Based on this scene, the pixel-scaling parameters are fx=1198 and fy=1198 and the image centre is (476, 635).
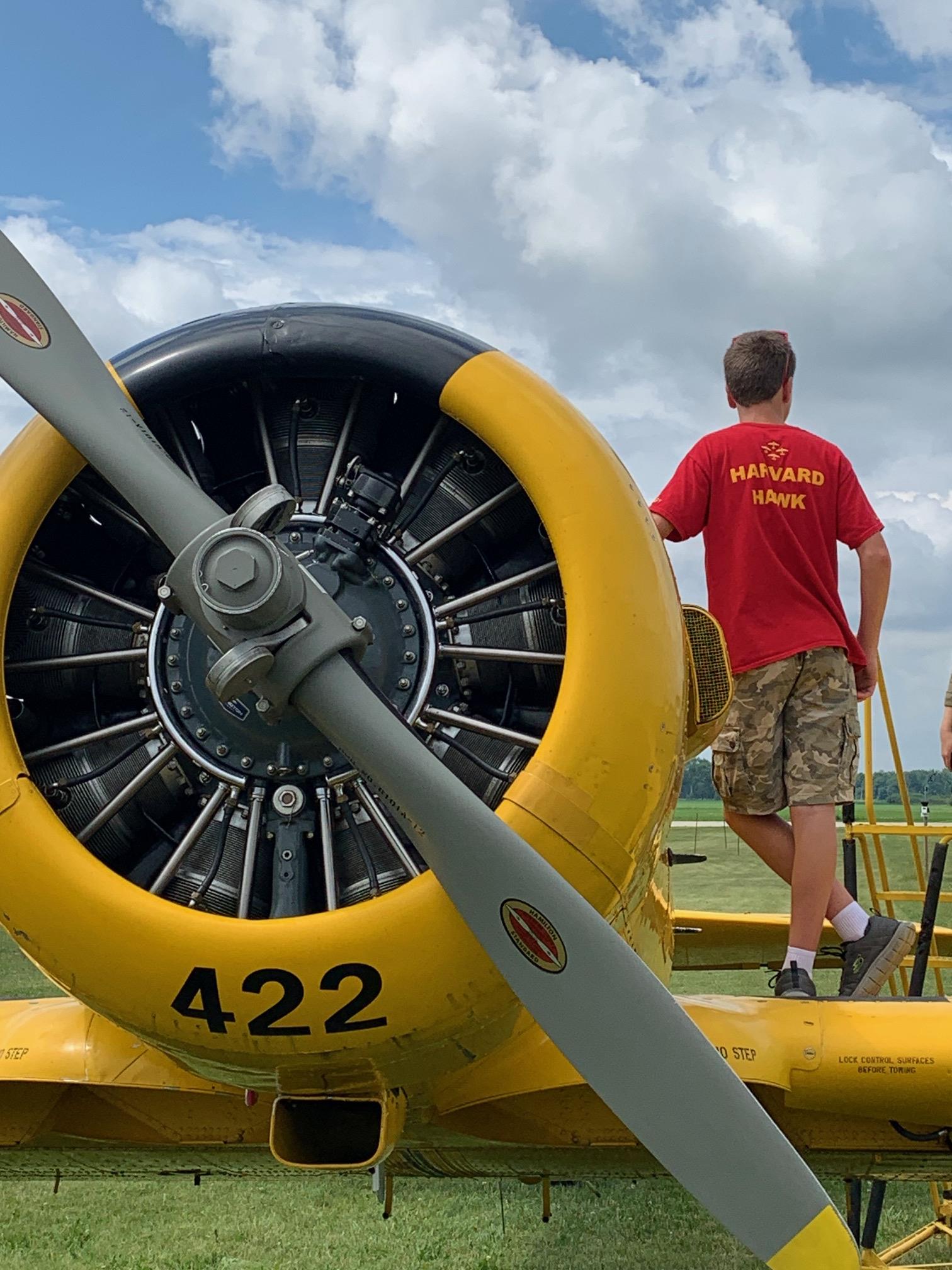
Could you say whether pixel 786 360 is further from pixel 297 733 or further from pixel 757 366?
pixel 297 733

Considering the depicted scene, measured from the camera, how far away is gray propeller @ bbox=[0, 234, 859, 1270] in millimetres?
2443

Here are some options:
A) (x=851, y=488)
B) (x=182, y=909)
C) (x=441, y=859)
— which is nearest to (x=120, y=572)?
(x=182, y=909)

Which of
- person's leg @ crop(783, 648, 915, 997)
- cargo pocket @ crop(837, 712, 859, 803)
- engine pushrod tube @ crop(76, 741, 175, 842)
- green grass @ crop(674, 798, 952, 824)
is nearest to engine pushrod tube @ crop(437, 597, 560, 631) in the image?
engine pushrod tube @ crop(76, 741, 175, 842)

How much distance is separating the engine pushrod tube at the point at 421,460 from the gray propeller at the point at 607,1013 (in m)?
0.58

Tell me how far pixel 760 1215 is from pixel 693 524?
205 centimetres

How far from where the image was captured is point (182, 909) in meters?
2.62

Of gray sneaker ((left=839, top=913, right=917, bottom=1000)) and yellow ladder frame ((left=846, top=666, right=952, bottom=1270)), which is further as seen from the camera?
yellow ladder frame ((left=846, top=666, right=952, bottom=1270))

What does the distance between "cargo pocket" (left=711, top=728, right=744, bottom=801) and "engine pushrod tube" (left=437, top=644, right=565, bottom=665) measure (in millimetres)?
1252

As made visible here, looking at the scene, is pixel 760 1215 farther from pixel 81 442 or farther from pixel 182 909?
pixel 81 442

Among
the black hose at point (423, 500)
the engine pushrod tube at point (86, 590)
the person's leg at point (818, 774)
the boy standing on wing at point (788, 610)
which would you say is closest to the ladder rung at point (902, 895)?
the boy standing on wing at point (788, 610)

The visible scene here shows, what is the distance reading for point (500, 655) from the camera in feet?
9.12

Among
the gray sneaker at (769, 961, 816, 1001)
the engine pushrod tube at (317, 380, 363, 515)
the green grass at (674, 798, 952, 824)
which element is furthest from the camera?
the green grass at (674, 798, 952, 824)

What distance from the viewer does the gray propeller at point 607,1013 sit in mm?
2443

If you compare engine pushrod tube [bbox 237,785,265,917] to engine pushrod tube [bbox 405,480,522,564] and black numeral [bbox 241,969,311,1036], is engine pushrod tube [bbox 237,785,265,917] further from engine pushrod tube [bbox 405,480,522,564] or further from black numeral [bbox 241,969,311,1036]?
engine pushrod tube [bbox 405,480,522,564]
